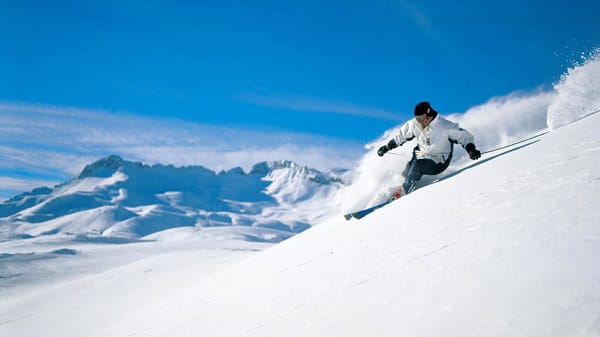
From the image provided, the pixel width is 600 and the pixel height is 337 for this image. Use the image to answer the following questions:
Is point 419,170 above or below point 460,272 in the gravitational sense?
above

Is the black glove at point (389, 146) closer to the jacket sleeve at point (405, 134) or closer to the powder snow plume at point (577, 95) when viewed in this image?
the jacket sleeve at point (405, 134)

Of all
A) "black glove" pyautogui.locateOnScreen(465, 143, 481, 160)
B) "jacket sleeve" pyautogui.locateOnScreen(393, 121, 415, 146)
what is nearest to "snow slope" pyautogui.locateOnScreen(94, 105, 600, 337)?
"black glove" pyautogui.locateOnScreen(465, 143, 481, 160)

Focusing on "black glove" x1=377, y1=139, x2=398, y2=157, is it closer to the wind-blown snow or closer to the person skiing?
the person skiing

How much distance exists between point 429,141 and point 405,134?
53 cm

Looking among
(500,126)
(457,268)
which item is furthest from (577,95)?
(457,268)

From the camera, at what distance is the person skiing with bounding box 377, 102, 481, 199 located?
239 inches

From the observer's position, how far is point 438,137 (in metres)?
6.19

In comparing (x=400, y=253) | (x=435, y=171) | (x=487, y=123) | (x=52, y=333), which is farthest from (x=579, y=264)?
(x=52, y=333)

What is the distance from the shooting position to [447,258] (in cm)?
273

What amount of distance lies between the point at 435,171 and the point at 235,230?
319 feet

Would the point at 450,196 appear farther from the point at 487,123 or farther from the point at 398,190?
the point at 487,123

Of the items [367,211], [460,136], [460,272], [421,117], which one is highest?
[421,117]

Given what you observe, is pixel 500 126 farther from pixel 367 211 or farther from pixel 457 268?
pixel 457 268

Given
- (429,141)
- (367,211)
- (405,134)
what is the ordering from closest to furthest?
(429,141), (367,211), (405,134)
